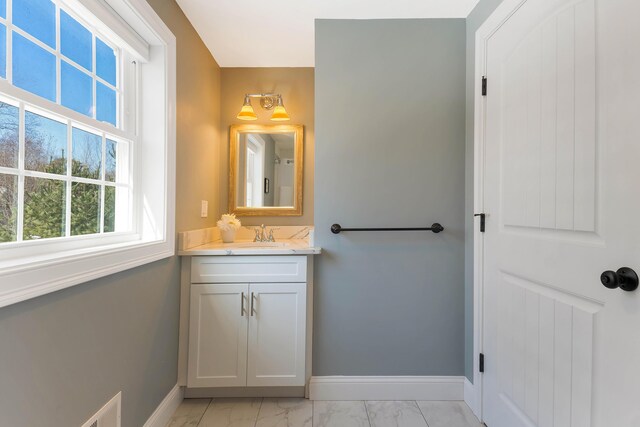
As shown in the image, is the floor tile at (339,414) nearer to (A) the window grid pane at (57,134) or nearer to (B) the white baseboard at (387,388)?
(B) the white baseboard at (387,388)

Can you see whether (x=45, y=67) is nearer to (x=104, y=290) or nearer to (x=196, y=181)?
(x=104, y=290)

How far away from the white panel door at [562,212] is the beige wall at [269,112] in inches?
53.3

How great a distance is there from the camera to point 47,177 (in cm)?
109

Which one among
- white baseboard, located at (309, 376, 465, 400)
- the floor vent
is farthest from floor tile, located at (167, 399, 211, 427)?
white baseboard, located at (309, 376, 465, 400)

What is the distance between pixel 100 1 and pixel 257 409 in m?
2.08

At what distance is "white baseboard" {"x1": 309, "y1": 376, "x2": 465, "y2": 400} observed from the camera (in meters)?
1.86

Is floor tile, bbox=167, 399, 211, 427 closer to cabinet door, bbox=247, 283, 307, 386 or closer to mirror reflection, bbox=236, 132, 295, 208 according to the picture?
cabinet door, bbox=247, 283, 307, 386

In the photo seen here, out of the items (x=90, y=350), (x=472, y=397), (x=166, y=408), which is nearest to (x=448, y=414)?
(x=472, y=397)

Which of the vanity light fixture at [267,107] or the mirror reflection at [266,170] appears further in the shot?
the mirror reflection at [266,170]

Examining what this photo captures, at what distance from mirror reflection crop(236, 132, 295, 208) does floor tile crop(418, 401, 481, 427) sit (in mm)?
1646

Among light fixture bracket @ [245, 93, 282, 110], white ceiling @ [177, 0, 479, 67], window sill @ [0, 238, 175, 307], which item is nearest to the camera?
window sill @ [0, 238, 175, 307]

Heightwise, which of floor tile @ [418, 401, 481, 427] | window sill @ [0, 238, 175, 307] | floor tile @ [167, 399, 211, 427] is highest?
window sill @ [0, 238, 175, 307]

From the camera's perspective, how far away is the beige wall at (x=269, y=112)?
2.56 m

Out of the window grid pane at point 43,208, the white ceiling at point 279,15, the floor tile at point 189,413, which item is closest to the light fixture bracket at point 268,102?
the white ceiling at point 279,15
